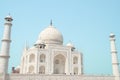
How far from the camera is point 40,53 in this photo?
72.4 ft

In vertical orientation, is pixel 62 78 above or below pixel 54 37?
below

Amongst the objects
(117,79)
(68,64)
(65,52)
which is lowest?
(117,79)

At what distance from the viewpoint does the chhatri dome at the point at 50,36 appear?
25.5m

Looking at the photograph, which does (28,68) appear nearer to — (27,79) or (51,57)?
(51,57)

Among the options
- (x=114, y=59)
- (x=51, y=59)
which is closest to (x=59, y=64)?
(x=51, y=59)

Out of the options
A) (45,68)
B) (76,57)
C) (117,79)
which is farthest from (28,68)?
(117,79)

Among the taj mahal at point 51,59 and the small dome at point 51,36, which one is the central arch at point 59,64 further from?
the small dome at point 51,36

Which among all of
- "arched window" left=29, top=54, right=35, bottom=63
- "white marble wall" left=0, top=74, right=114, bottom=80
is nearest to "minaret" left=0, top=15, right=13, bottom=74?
"white marble wall" left=0, top=74, right=114, bottom=80

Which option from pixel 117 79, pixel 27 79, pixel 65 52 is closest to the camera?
pixel 27 79

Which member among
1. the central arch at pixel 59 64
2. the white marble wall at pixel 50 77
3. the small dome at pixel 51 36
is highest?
the small dome at pixel 51 36

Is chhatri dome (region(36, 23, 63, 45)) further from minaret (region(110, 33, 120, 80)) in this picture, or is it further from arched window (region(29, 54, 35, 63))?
minaret (region(110, 33, 120, 80))

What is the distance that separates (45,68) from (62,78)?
412cm

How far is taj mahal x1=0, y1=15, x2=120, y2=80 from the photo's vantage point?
18.0m

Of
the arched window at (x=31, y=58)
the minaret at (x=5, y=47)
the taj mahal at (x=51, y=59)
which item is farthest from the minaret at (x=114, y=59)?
the minaret at (x=5, y=47)
